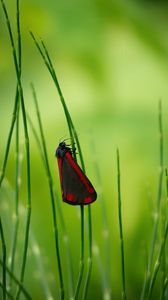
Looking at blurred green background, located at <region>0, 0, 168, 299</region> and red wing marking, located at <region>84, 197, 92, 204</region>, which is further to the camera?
blurred green background, located at <region>0, 0, 168, 299</region>

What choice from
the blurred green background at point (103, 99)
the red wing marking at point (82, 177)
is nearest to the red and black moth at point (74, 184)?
the red wing marking at point (82, 177)

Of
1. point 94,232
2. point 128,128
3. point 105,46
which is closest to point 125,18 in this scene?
point 105,46

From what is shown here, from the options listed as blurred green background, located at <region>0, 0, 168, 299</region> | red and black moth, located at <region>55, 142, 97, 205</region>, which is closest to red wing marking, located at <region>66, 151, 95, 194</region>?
red and black moth, located at <region>55, 142, 97, 205</region>

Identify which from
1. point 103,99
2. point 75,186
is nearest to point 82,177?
point 75,186

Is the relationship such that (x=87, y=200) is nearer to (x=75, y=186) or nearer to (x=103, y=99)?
(x=75, y=186)

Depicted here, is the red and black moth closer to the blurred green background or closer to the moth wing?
the moth wing

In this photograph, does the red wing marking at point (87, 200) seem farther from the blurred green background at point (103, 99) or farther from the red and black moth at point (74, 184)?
the blurred green background at point (103, 99)
